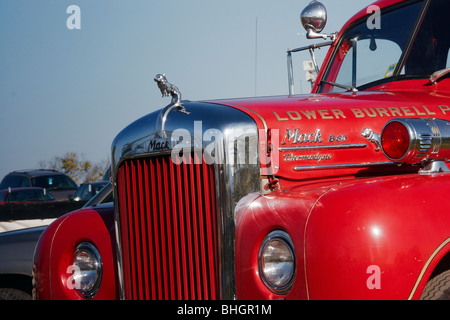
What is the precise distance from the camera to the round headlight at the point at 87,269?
3.24 meters

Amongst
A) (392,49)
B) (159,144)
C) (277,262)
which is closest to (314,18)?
(392,49)

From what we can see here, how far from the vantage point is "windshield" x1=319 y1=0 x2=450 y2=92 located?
3.52m

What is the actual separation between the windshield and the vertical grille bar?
1.50 meters

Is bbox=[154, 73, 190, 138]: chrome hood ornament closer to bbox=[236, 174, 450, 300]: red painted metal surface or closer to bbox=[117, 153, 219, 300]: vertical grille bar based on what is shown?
bbox=[117, 153, 219, 300]: vertical grille bar

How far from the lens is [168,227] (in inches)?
109

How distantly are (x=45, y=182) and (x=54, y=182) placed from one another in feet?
1.09

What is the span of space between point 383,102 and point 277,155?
0.70 meters

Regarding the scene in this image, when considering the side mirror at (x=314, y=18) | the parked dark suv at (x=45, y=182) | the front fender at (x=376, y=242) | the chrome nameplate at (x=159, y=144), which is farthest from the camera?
the parked dark suv at (x=45, y=182)

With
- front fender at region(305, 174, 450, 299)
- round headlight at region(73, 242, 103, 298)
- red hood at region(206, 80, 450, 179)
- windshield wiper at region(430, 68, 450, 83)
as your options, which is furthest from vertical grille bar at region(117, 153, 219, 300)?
windshield wiper at region(430, 68, 450, 83)

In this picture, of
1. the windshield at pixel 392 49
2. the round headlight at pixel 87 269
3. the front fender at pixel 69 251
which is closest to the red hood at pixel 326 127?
the windshield at pixel 392 49

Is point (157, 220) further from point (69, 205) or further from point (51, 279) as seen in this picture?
point (69, 205)

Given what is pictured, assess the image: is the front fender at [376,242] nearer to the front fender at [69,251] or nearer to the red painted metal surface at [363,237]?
the red painted metal surface at [363,237]

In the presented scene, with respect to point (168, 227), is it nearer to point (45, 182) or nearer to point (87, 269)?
point (87, 269)

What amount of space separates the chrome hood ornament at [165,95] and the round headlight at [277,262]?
737mm
